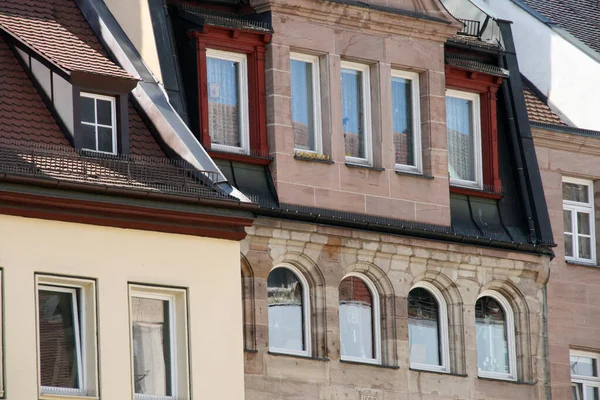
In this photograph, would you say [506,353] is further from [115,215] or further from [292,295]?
[115,215]

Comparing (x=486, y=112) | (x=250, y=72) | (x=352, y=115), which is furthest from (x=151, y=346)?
(x=486, y=112)

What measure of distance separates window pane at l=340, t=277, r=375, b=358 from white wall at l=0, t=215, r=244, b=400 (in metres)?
4.19

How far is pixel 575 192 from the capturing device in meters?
44.9

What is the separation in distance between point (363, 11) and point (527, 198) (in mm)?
4420

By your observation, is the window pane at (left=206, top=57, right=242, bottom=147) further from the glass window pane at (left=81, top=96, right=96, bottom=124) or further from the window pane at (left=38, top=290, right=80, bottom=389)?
the window pane at (left=38, top=290, right=80, bottom=389)

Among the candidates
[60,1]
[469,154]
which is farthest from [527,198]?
[60,1]

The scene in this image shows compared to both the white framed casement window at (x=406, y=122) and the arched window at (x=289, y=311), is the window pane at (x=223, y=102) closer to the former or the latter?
the arched window at (x=289, y=311)

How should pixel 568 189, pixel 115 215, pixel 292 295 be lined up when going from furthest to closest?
pixel 568 189 < pixel 292 295 < pixel 115 215

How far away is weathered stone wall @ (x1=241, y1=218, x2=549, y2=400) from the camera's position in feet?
126

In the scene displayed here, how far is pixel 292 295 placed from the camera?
39.2m

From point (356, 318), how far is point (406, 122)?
3479mm

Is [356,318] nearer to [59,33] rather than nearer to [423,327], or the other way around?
[423,327]

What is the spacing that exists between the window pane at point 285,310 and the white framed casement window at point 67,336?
495cm

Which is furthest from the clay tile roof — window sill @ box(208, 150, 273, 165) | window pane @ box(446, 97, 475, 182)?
window pane @ box(446, 97, 475, 182)
